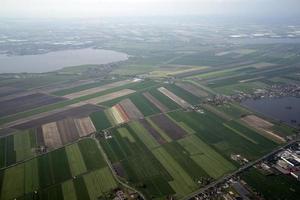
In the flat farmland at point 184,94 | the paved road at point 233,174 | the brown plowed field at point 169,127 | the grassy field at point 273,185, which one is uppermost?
the flat farmland at point 184,94

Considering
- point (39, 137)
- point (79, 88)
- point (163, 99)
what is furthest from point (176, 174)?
point (79, 88)

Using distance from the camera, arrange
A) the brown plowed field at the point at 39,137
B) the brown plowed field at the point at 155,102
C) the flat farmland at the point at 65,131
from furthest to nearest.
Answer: the brown plowed field at the point at 155,102, the flat farmland at the point at 65,131, the brown plowed field at the point at 39,137

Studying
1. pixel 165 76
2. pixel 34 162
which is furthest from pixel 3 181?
pixel 165 76

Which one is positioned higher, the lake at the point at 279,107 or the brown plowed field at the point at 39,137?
the brown plowed field at the point at 39,137

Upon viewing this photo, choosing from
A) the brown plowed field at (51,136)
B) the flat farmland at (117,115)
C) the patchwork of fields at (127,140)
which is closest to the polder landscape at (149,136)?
the patchwork of fields at (127,140)

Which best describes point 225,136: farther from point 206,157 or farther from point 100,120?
point 100,120

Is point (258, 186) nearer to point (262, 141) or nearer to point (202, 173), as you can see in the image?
point (202, 173)

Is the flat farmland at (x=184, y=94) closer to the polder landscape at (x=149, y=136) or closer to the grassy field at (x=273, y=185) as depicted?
the polder landscape at (x=149, y=136)
